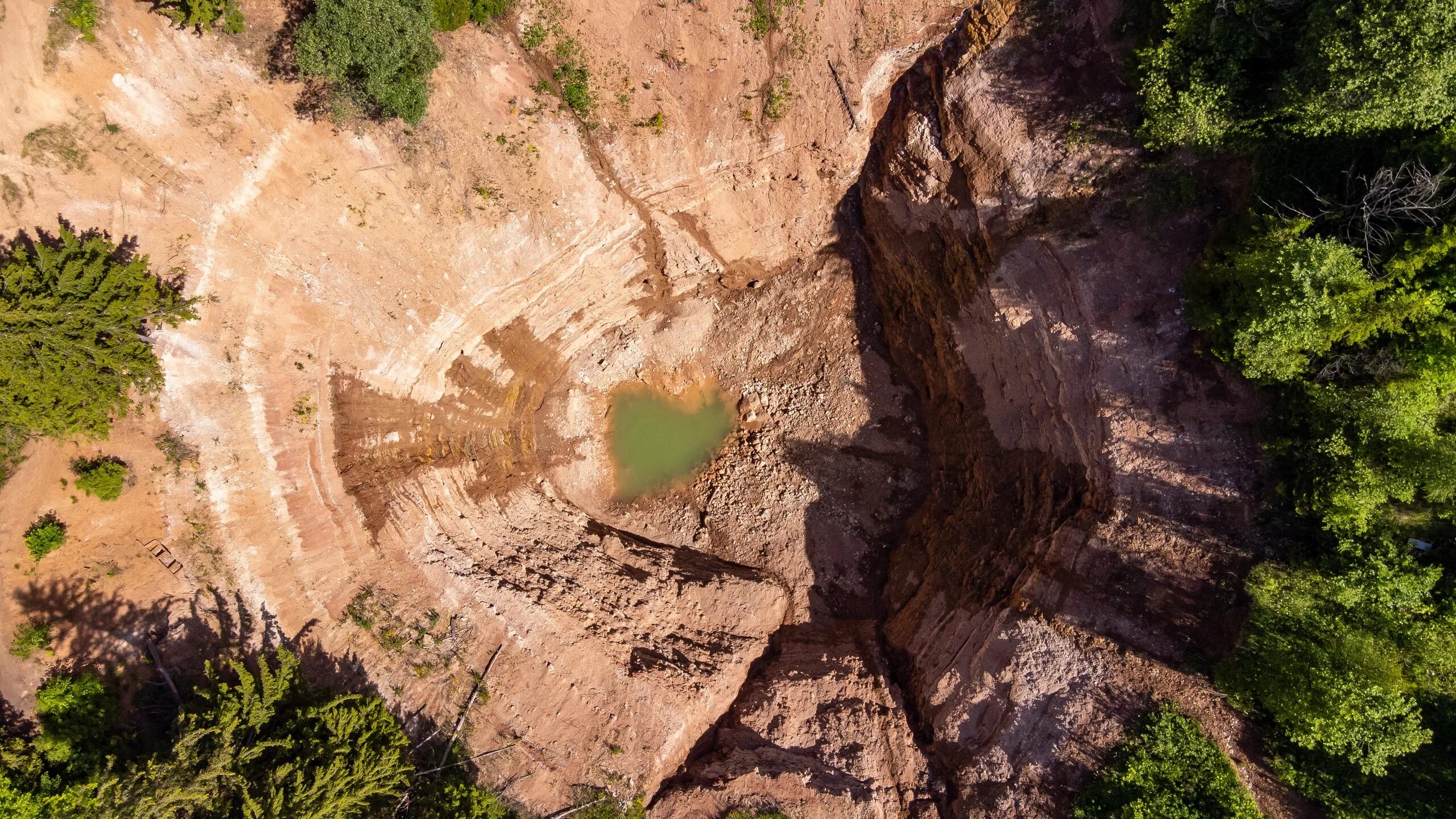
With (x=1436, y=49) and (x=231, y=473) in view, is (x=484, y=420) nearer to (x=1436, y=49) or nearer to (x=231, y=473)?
(x=231, y=473)

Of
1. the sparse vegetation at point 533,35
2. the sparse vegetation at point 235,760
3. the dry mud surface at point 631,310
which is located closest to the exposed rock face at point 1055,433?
the dry mud surface at point 631,310

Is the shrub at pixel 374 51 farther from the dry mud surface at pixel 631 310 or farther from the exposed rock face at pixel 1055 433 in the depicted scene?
the exposed rock face at pixel 1055 433

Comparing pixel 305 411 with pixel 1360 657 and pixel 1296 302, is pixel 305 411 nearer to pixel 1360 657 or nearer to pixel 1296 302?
pixel 1296 302

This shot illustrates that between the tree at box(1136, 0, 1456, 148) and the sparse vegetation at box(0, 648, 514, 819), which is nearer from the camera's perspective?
the tree at box(1136, 0, 1456, 148)

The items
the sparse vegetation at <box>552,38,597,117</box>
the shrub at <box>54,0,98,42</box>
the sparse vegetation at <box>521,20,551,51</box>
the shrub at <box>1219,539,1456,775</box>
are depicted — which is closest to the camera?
the shrub at <box>1219,539,1456,775</box>

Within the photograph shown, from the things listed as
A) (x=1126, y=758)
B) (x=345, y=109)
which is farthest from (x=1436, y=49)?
(x=345, y=109)

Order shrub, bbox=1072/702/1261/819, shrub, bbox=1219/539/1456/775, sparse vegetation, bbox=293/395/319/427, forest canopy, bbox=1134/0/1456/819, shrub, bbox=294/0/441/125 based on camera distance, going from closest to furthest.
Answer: forest canopy, bbox=1134/0/1456/819
shrub, bbox=1219/539/1456/775
shrub, bbox=1072/702/1261/819
shrub, bbox=294/0/441/125
sparse vegetation, bbox=293/395/319/427

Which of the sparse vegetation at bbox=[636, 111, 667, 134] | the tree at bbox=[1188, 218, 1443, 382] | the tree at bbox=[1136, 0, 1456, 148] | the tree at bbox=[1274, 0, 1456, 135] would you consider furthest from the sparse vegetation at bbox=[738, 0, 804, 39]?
the tree at bbox=[1188, 218, 1443, 382]

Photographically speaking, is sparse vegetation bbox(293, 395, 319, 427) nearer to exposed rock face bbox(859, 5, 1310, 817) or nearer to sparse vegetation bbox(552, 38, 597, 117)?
sparse vegetation bbox(552, 38, 597, 117)
